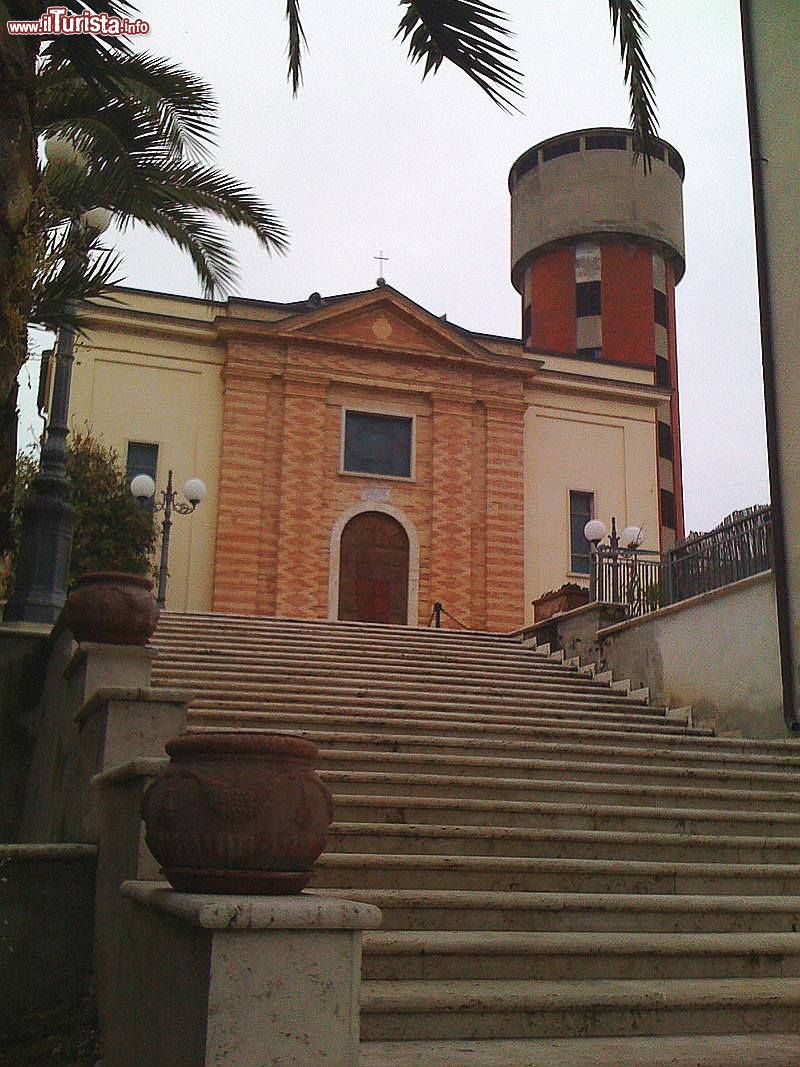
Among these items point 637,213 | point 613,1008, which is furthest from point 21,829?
point 637,213

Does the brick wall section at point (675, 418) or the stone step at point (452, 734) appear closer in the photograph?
the stone step at point (452, 734)

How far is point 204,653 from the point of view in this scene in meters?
10.8

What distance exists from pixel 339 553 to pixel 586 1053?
1957 centimetres

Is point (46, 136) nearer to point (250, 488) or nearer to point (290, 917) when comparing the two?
point (290, 917)

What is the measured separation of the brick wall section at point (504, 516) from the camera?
78.3 feet

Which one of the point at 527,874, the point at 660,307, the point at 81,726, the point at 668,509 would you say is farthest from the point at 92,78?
the point at 660,307

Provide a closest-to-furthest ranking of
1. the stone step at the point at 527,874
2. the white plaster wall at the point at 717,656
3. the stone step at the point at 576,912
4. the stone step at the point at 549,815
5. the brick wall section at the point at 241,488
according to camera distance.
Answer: the stone step at the point at 576,912, the stone step at the point at 527,874, the stone step at the point at 549,815, the white plaster wall at the point at 717,656, the brick wall section at the point at 241,488

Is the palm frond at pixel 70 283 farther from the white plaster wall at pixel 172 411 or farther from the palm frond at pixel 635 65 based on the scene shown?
the white plaster wall at pixel 172 411

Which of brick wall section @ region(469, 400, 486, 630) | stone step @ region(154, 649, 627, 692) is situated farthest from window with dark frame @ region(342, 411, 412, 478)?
stone step @ region(154, 649, 627, 692)

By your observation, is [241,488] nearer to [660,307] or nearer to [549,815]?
[549,815]

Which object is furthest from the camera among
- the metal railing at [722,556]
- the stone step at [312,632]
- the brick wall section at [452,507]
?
the brick wall section at [452,507]

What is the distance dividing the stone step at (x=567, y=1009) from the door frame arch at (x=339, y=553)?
1824cm

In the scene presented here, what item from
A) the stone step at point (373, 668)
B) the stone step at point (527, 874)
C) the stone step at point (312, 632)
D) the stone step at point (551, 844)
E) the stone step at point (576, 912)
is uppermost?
the stone step at point (312, 632)

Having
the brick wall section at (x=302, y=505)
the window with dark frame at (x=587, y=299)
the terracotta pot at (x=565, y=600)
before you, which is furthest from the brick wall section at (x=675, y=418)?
the terracotta pot at (x=565, y=600)
